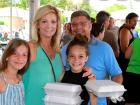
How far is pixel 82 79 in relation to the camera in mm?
1752

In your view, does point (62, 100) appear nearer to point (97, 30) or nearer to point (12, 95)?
point (12, 95)

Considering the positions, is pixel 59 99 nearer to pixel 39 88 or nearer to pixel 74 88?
pixel 74 88

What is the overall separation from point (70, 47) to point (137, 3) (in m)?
7.20

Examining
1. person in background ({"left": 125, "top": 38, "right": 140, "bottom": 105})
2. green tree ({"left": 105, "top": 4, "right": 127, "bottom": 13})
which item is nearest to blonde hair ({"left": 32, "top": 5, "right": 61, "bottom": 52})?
person in background ({"left": 125, "top": 38, "right": 140, "bottom": 105})

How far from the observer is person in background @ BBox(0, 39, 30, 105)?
2010mm

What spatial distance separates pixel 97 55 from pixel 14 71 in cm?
59

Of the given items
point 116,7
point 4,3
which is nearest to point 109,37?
point 4,3

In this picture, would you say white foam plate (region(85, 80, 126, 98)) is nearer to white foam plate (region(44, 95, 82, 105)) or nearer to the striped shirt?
white foam plate (region(44, 95, 82, 105))

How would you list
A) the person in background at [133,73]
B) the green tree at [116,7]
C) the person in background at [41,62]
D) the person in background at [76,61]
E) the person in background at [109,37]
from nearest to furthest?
the person in background at [76,61] < the person in background at [41,62] < the person in background at [133,73] < the person in background at [109,37] < the green tree at [116,7]

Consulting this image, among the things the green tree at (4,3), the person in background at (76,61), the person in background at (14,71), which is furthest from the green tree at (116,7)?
the person in background at (76,61)

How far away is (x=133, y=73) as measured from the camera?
11.9ft

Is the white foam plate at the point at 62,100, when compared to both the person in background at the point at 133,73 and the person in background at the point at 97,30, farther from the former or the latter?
the person in background at the point at 133,73

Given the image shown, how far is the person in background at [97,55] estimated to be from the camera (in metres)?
2.07

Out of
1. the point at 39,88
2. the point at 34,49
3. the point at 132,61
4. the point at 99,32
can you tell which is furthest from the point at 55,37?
the point at 132,61
